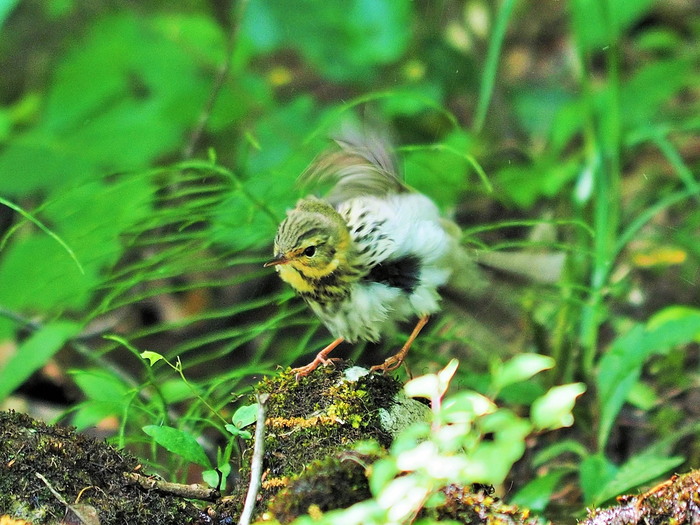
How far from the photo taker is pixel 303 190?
9.98 ft

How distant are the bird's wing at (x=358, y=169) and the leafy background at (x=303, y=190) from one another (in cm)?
14

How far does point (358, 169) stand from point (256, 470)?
132 cm

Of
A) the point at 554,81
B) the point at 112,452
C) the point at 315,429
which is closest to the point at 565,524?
the point at 315,429

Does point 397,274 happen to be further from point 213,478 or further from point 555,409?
point 555,409

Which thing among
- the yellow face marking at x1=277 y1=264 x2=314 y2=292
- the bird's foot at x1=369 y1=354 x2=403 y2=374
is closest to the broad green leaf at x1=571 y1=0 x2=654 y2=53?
Answer: the yellow face marking at x1=277 y1=264 x2=314 y2=292

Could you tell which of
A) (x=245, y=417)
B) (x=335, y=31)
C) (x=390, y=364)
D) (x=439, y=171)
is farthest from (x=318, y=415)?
(x=335, y=31)

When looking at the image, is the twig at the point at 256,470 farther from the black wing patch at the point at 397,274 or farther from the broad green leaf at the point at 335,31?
the broad green leaf at the point at 335,31

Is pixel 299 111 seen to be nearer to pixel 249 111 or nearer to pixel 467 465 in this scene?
pixel 249 111

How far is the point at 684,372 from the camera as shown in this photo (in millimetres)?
3738

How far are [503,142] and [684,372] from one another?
200 centimetres

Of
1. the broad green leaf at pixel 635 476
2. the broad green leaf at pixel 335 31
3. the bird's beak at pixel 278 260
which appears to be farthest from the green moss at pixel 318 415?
the broad green leaf at pixel 335 31

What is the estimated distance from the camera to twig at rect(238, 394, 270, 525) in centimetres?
151

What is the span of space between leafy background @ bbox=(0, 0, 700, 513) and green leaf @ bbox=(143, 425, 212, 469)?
0.50 m

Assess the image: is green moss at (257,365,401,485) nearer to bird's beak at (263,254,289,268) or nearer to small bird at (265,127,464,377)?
small bird at (265,127,464,377)
